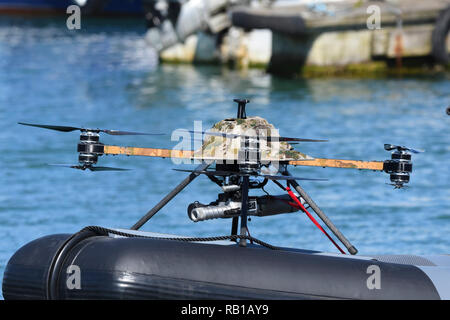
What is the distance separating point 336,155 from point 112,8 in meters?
60.0

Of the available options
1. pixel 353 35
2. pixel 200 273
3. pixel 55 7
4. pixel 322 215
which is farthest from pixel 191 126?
pixel 55 7

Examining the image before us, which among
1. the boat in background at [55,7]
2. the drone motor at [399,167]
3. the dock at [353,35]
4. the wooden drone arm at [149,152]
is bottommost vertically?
the boat in background at [55,7]

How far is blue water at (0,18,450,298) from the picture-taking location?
49.5ft

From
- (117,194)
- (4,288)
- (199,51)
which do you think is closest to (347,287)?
(4,288)

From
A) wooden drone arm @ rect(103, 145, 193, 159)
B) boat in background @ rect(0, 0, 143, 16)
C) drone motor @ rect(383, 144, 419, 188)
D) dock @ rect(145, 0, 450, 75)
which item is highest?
wooden drone arm @ rect(103, 145, 193, 159)

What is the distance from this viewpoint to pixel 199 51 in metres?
39.5

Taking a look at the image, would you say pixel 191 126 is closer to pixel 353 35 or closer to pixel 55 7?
pixel 353 35

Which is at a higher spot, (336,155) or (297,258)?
(297,258)

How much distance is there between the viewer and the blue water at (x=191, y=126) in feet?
49.5

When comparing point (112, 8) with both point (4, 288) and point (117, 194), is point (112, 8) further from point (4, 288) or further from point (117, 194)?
point (4, 288)

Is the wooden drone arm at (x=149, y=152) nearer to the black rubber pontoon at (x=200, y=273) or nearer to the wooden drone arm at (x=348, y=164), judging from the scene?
the black rubber pontoon at (x=200, y=273)

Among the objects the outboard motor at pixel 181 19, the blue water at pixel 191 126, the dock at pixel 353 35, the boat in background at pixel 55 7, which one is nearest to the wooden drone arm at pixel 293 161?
the blue water at pixel 191 126

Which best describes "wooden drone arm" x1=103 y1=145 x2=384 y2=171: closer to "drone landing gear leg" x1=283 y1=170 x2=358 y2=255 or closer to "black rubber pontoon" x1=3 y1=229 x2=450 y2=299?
"drone landing gear leg" x1=283 y1=170 x2=358 y2=255

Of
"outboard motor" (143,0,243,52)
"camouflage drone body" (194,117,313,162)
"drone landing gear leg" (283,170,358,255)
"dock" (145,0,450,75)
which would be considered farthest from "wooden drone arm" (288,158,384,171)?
"outboard motor" (143,0,243,52)
